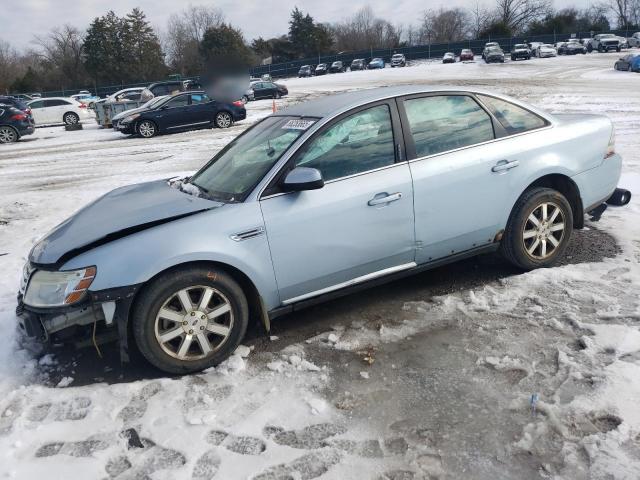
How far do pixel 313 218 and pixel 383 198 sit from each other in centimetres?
55

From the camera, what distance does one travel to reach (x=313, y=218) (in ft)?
12.0

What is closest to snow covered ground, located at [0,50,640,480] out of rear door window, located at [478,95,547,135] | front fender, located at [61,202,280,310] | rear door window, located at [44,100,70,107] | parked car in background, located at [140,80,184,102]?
front fender, located at [61,202,280,310]

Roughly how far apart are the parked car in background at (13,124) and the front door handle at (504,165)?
67.8 feet

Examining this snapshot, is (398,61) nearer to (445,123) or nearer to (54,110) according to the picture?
(54,110)

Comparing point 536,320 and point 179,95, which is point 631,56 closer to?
point 179,95

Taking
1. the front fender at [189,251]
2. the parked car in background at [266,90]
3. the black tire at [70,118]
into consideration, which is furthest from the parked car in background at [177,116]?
the front fender at [189,251]

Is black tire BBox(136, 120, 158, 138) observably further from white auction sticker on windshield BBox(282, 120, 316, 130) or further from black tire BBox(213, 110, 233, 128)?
white auction sticker on windshield BBox(282, 120, 316, 130)

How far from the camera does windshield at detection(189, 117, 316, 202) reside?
12.5 feet

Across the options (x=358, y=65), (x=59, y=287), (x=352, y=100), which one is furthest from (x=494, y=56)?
(x=59, y=287)

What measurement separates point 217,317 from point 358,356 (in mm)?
965

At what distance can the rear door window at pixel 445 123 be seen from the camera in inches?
163

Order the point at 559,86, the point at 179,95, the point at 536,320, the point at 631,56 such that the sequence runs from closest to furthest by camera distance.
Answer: the point at 536,320 < the point at 179,95 < the point at 559,86 < the point at 631,56

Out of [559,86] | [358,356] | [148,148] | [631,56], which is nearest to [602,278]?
[358,356]

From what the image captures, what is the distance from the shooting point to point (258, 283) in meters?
3.59
